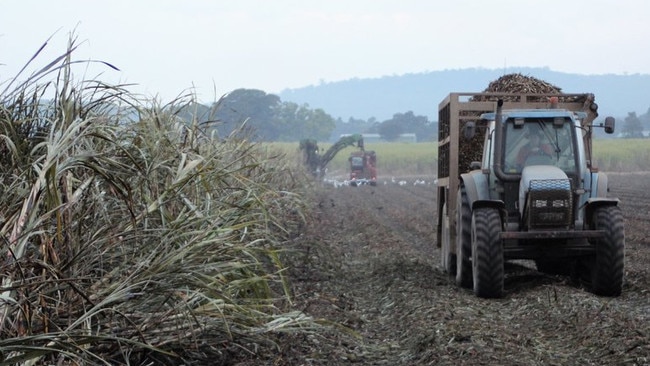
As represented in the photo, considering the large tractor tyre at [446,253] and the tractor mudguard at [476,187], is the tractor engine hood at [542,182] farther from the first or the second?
the large tractor tyre at [446,253]

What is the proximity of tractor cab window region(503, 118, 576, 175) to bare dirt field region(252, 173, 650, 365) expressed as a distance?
135 cm

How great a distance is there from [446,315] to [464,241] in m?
2.29

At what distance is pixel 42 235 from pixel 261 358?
1738 millimetres

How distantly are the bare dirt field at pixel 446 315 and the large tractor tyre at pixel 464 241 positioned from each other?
9.2 inches

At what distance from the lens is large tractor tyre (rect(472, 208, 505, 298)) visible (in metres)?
10.2

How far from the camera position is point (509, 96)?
12.3m

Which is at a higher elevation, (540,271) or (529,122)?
(529,122)

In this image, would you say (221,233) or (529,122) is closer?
(221,233)

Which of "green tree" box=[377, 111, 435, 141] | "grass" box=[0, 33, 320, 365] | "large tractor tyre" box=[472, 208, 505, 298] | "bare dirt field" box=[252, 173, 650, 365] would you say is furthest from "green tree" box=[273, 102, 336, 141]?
"grass" box=[0, 33, 320, 365]

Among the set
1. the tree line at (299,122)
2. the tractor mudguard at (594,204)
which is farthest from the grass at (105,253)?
the tree line at (299,122)

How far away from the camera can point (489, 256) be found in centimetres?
1023

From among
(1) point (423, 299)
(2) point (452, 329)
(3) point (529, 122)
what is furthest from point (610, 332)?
(3) point (529, 122)

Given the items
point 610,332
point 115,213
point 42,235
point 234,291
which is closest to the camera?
point 42,235

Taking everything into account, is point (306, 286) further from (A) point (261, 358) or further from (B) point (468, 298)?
(A) point (261, 358)
